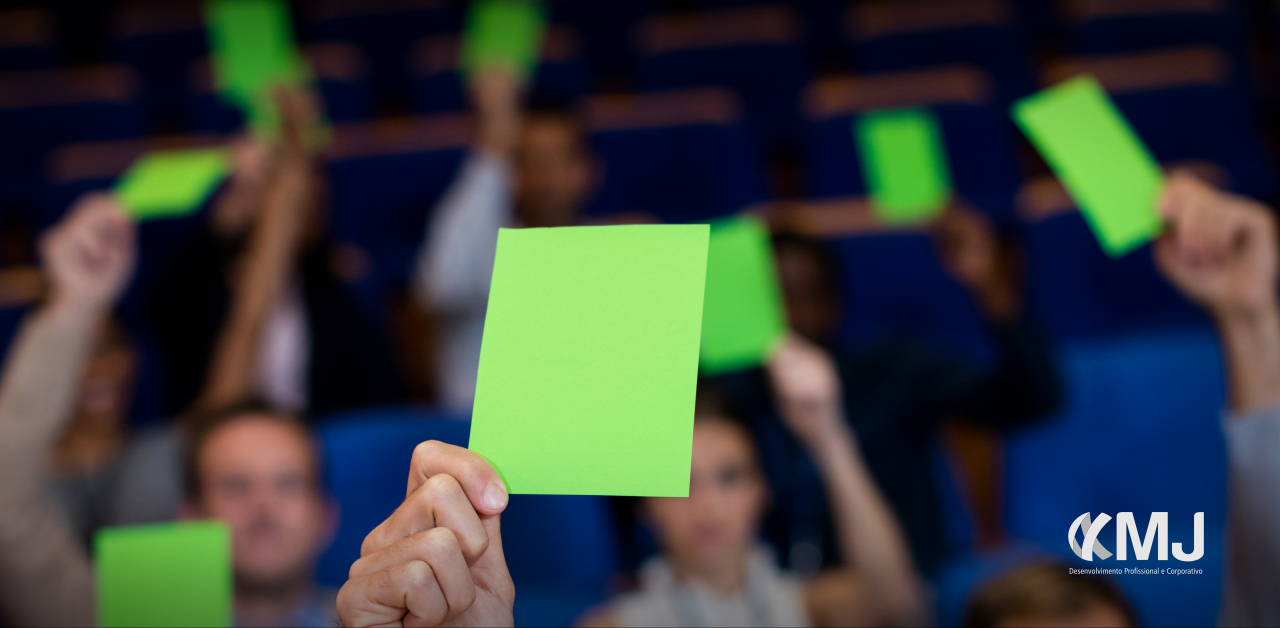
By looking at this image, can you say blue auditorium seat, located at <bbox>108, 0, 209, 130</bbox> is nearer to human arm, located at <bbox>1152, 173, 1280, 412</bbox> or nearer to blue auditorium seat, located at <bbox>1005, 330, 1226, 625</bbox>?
blue auditorium seat, located at <bbox>1005, 330, 1226, 625</bbox>

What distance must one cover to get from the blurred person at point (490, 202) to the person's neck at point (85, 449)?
66 centimetres

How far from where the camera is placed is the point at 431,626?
64 cm

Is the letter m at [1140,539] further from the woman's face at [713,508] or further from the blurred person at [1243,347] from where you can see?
the woman's face at [713,508]

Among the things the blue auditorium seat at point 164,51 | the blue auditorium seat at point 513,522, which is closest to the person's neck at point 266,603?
the blue auditorium seat at point 513,522

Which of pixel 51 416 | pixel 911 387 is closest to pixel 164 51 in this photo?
pixel 51 416

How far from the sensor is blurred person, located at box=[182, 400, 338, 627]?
137 cm

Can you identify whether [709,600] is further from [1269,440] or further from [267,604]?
[1269,440]

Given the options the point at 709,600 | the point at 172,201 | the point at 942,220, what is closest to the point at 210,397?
the point at 172,201

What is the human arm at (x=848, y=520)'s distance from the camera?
4.79ft

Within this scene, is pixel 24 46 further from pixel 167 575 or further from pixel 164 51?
pixel 167 575

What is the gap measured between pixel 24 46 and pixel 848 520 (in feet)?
11.4

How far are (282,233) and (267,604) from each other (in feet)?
2.83

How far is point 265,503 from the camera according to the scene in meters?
1.43

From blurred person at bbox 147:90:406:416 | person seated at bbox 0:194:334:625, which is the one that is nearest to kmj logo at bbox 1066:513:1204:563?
person seated at bbox 0:194:334:625
